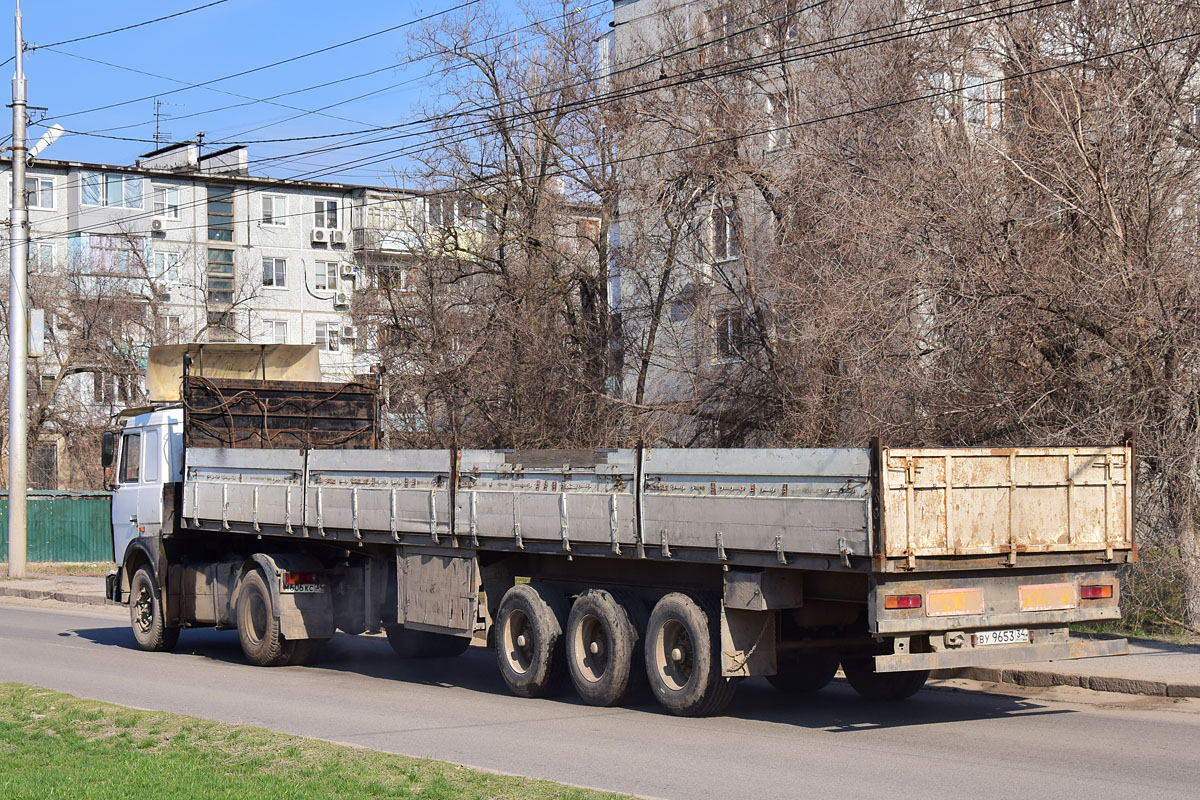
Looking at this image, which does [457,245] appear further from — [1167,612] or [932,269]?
[1167,612]

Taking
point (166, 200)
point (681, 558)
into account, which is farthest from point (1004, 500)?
point (166, 200)

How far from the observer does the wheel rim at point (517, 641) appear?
12695mm

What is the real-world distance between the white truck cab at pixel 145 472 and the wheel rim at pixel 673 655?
27.7ft

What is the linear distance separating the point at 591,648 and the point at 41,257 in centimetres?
5675

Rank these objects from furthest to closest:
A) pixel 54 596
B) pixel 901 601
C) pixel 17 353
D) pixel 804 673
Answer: pixel 17 353 < pixel 54 596 < pixel 804 673 < pixel 901 601

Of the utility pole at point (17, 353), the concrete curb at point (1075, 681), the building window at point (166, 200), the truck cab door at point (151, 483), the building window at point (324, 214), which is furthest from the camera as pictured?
the building window at point (324, 214)

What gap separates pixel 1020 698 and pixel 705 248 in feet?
41.2

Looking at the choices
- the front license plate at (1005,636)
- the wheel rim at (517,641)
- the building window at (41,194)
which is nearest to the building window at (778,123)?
the wheel rim at (517,641)

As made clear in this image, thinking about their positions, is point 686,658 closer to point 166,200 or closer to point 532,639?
point 532,639

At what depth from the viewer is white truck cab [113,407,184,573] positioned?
57.6 ft

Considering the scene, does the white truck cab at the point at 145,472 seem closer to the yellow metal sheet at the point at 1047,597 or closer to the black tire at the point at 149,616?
the black tire at the point at 149,616

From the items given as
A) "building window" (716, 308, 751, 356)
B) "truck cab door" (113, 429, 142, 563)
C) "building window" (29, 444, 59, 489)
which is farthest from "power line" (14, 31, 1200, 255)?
"building window" (29, 444, 59, 489)

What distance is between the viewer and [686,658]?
442 inches

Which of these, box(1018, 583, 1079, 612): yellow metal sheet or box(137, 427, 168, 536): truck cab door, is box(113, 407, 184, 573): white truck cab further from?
box(1018, 583, 1079, 612): yellow metal sheet
